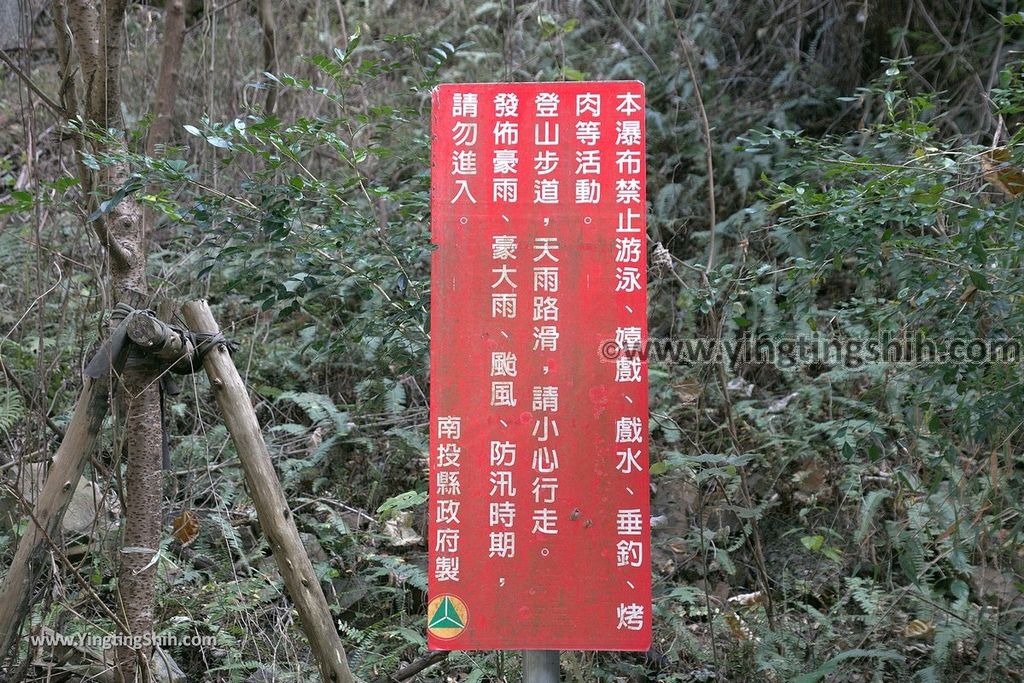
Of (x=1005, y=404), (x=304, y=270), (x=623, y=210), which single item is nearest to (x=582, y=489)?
(x=623, y=210)

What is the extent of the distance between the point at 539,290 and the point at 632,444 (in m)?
0.57

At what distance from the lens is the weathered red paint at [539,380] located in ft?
9.10

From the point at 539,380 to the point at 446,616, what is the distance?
790 mm

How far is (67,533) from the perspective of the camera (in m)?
4.50

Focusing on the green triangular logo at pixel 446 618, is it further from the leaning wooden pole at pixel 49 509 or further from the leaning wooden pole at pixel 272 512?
the leaning wooden pole at pixel 49 509

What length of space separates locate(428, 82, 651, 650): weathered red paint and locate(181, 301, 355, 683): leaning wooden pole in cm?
54

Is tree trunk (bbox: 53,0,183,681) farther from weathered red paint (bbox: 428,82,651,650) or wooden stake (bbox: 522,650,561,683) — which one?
wooden stake (bbox: 522,650,561,683)

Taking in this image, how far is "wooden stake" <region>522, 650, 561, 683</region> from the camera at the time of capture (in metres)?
2.84

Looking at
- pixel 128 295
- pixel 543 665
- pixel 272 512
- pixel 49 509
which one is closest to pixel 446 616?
pixel 543 665

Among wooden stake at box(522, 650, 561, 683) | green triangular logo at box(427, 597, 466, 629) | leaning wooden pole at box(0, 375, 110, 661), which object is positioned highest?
leaning wooden pole at box(0, 375, 110, 661)

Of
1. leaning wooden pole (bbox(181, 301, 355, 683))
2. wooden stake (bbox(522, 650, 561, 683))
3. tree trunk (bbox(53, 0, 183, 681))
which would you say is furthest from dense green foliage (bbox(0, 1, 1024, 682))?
wooden stake (bbox(522, 650, 561, 683))

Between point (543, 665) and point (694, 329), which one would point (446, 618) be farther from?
point (694, 329)

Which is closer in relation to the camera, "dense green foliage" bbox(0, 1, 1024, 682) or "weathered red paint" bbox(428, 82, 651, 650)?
"weathered red paint" bbox(428, 82, 651, 650)

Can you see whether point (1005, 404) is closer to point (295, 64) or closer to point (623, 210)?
point (623, 210)
